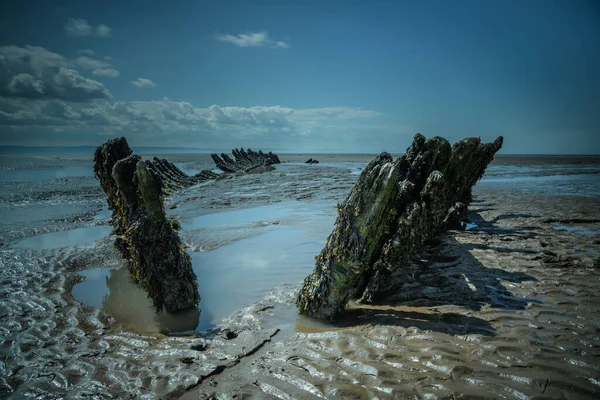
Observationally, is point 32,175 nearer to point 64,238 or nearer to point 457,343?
point 64,238

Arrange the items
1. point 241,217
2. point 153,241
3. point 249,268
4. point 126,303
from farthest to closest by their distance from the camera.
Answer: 1. point 241,217
2. point 249,268
3. point 126,303
4. point 153,241

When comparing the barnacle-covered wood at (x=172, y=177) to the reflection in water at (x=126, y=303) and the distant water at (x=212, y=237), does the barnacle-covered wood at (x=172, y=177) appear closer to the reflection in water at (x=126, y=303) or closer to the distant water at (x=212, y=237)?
the distant water at (x=212, y=237)

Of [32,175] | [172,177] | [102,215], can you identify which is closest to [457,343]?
[102,215]

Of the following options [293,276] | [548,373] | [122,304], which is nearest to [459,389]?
[548,373]

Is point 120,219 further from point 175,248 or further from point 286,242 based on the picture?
point 286,242

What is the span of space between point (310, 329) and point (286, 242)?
4953 millimetres

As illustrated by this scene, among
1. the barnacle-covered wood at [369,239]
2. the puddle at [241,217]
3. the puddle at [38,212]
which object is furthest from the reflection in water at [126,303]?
the puddle at [38,212]

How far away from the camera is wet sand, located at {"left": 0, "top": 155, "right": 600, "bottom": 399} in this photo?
3.35m

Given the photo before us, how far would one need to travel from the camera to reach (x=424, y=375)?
3342 millimetres

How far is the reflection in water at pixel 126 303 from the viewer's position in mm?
5098

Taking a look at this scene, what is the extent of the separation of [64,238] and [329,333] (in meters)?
9.66

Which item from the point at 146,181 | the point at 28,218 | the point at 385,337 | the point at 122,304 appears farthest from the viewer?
the point at 28,218

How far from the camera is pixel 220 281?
6.99 meters

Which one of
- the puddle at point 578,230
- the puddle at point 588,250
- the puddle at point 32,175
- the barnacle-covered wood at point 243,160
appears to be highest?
the barnacle-covered wood at point 243,160
